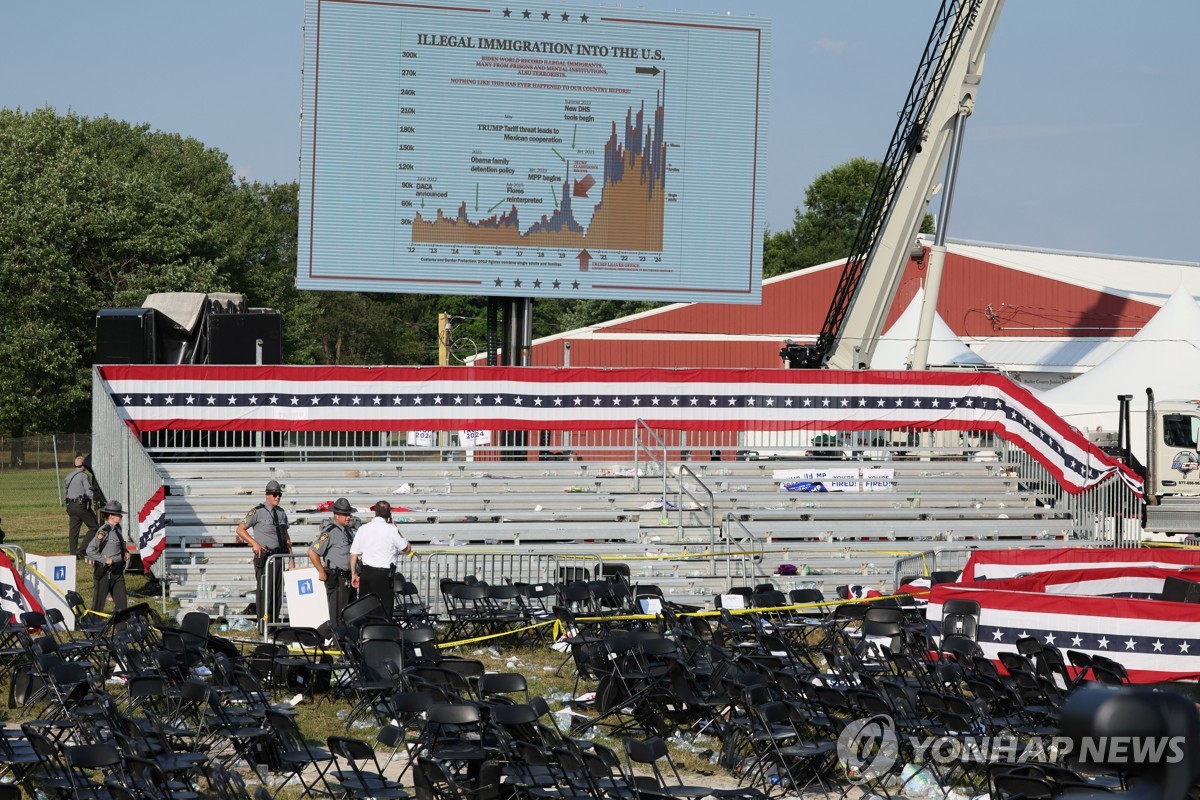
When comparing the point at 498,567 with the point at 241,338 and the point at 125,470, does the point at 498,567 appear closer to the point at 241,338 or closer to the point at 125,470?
the point at 125,470

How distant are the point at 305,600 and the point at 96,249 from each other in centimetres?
3494

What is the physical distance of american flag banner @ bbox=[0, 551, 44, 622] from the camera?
1398 cm

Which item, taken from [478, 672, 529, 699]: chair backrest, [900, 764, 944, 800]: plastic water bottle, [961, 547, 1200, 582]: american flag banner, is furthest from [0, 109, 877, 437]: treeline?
[900, 764, 944, 800]: plastic water bottle

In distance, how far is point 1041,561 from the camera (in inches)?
602

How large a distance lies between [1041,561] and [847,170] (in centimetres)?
6199

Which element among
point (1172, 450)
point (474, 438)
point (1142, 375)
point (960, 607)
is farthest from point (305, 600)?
point (1142, 375)

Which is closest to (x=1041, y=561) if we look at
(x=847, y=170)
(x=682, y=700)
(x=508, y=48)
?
(x=682, y=700)

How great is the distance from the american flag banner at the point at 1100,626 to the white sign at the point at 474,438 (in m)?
11.3

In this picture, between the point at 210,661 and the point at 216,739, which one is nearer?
the point at 216,739

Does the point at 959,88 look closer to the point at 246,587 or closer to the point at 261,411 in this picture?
the point at 261,411

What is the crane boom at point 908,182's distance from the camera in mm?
25016

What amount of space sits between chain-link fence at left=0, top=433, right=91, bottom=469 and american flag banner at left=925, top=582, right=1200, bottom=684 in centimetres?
3298

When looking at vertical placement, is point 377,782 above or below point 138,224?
below

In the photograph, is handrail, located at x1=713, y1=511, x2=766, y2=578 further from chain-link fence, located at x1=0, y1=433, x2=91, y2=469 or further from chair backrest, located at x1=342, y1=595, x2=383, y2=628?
chain-link fence, located at x1=0, y1=433, x2=91, y2=469
